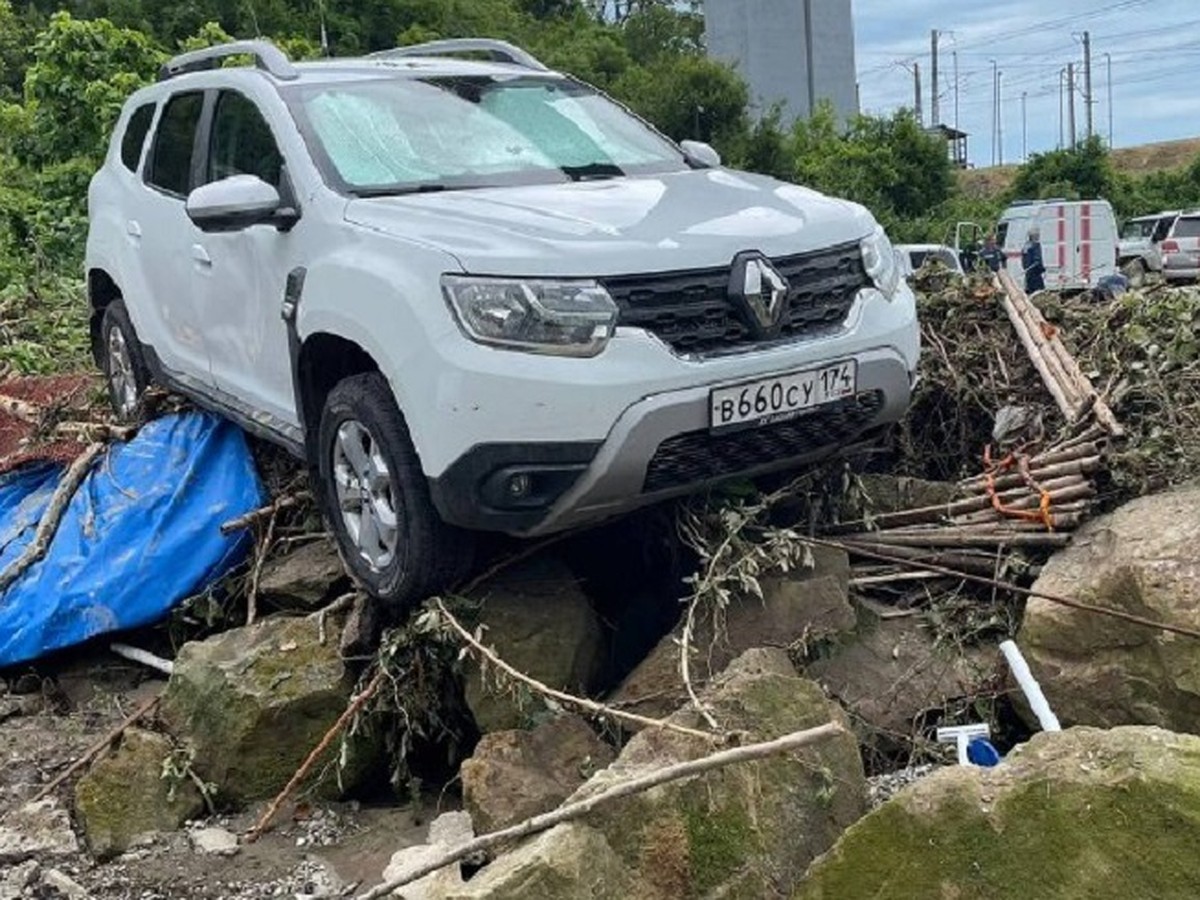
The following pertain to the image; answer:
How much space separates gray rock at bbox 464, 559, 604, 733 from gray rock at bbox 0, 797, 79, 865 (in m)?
1.33

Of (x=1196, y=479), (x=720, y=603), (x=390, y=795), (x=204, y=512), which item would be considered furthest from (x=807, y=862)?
(x=204, y=512)

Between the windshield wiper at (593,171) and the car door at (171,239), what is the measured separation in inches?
65.3

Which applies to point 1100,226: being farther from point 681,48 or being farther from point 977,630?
point 681,48

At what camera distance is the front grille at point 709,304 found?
3915 mm

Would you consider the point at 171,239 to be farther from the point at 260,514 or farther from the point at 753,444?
the point at 753,444

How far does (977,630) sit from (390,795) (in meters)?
2.01

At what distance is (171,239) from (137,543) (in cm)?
129

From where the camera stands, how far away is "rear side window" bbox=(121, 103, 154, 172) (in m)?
6.38

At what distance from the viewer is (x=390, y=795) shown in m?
4.60

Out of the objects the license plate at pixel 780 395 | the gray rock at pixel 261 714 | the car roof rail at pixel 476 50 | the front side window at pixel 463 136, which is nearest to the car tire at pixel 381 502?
the gray rock at pixel 261 714

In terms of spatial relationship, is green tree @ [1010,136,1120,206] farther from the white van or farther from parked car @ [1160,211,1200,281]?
the white van

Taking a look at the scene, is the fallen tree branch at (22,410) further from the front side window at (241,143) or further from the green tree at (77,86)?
the green tree at (77,86)

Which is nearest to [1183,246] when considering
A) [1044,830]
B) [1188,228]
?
[1188,228]

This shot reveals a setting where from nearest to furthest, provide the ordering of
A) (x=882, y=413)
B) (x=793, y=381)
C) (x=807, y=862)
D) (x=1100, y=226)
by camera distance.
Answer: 1. (x=807, y=862)
2. (x=793, y=381)
3. (x=882, y=413)
4. (x=1100, y=226)
